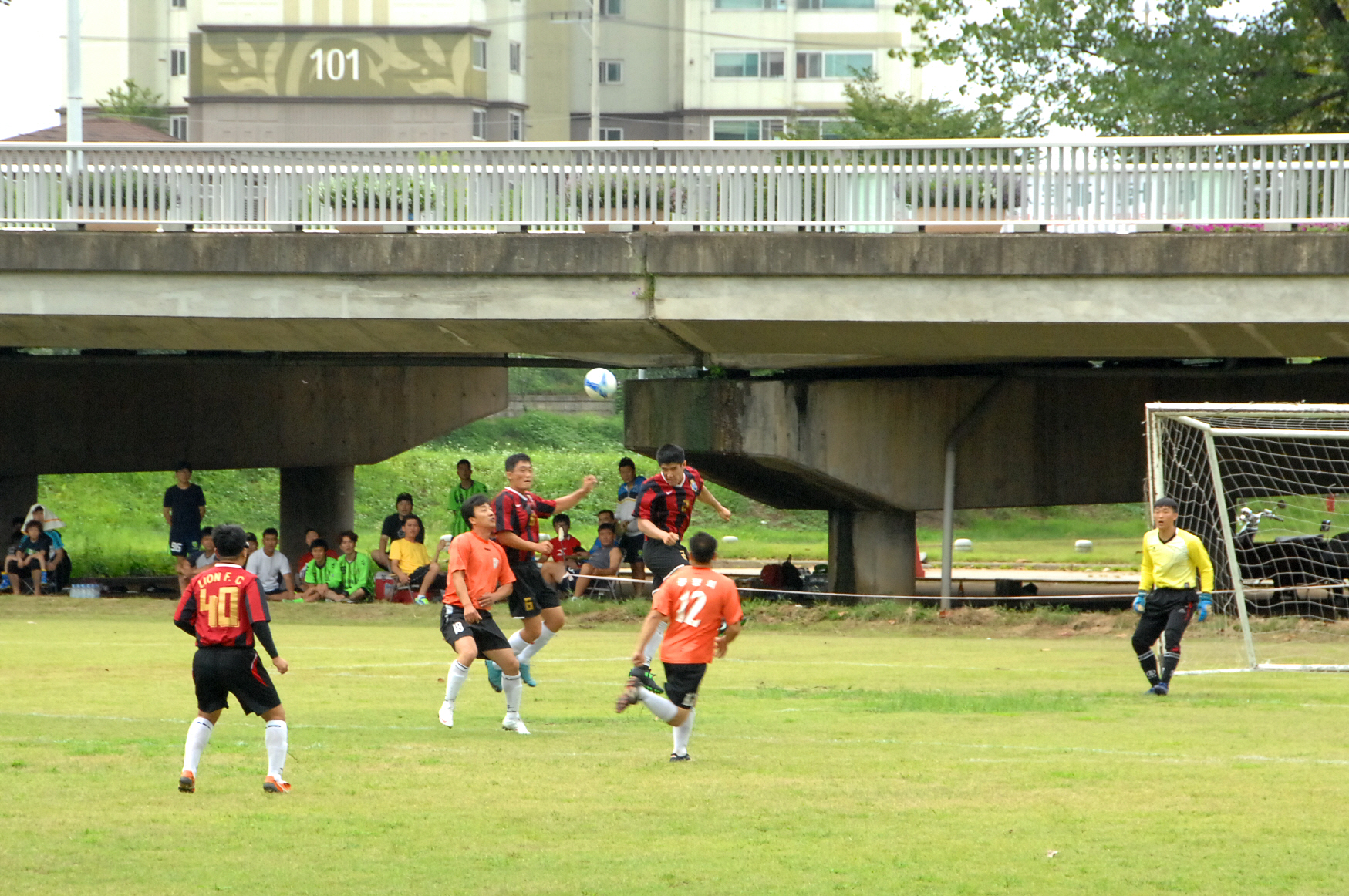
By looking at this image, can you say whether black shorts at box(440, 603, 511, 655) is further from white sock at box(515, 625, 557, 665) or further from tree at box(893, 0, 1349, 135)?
tree at box(893, 0, 1349, 135)

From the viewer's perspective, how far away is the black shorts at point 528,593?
41.1 ft

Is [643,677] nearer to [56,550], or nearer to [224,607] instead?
[224,607]

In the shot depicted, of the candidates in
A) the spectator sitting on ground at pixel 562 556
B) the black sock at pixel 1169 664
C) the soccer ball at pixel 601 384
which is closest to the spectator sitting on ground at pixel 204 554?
the spectator sitting on ground at pixel 562 556

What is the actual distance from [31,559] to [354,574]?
18.0 feet

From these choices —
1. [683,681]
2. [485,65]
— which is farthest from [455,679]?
[485,65]

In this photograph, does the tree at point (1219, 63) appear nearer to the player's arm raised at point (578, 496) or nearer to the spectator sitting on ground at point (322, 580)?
the spectator sitting on ground at point (322, 580)

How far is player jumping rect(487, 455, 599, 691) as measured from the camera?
12289 mm

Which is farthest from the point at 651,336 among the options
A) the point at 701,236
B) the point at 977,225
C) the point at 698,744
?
the point at 698,744

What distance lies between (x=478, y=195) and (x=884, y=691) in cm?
977

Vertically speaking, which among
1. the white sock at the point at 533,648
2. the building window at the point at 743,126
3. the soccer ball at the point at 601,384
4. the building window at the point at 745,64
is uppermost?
the building window at the point at 745,64

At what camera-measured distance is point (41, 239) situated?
21.6m

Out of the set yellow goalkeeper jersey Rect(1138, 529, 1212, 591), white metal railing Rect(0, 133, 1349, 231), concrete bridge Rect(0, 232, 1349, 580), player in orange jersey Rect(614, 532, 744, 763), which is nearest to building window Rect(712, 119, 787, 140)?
concrete bridge Rect(0, 232, 1349, 580)

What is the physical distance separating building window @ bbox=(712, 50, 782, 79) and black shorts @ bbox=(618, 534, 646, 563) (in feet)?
154

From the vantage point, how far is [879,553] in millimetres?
24547
